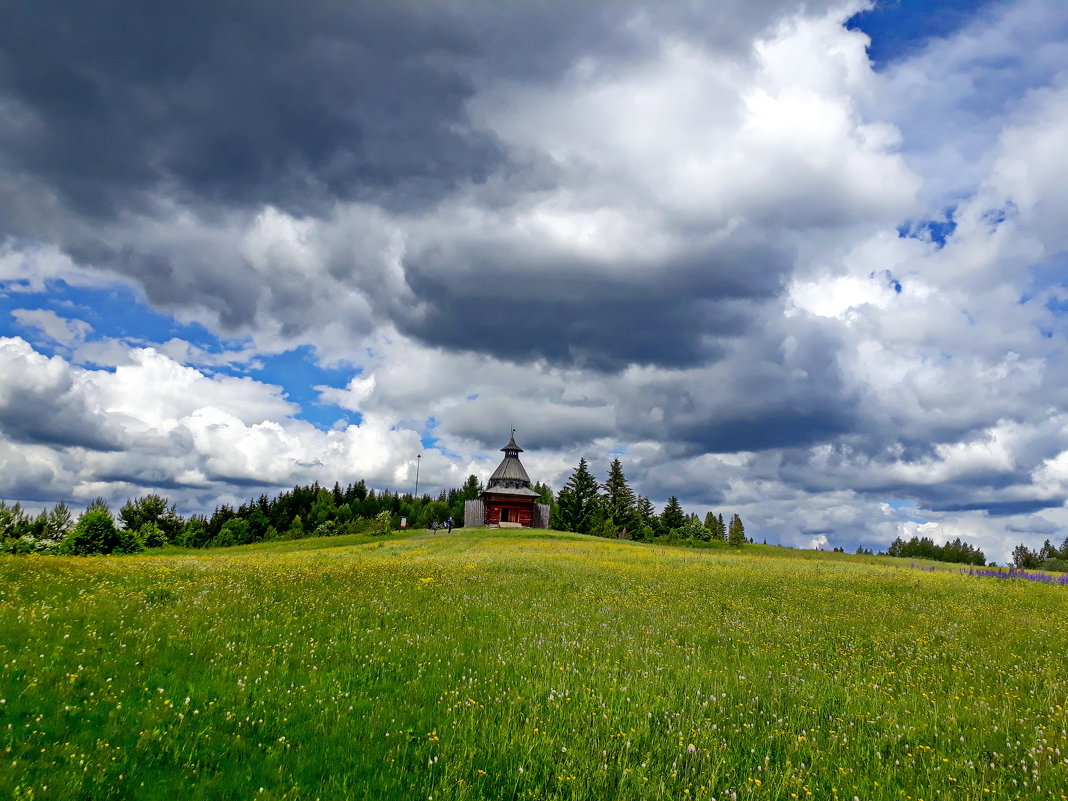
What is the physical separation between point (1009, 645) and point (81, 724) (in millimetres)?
20357

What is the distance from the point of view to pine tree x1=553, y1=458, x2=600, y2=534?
4094 inches

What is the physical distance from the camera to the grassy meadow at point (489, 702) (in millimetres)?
6227

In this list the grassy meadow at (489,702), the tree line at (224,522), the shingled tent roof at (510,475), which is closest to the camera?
the grassy meadow at (489,702)

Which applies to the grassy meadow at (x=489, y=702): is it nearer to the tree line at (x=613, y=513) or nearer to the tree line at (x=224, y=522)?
the tree line at (x=224, y=522)

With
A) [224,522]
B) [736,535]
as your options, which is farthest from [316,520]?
[736,535]

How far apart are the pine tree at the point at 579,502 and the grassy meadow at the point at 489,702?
88.1m

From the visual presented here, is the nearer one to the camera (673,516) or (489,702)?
(489,702)

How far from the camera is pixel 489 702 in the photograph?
27.0 ft

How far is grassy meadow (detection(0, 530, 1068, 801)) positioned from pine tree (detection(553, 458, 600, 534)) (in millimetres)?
88058

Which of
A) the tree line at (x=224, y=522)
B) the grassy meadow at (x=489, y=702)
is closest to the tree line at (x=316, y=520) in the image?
the tree line at (x=224, y=522)

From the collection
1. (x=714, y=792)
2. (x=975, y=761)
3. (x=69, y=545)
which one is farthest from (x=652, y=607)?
(x=69, y=545)

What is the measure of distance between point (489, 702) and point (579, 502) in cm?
9884

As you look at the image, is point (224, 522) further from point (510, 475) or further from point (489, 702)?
point (489, 702)

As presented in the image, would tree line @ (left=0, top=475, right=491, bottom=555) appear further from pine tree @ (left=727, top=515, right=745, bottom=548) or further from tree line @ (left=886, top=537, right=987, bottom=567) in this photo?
tree line @ (left=886, top=537, right=987, bottom=567)
